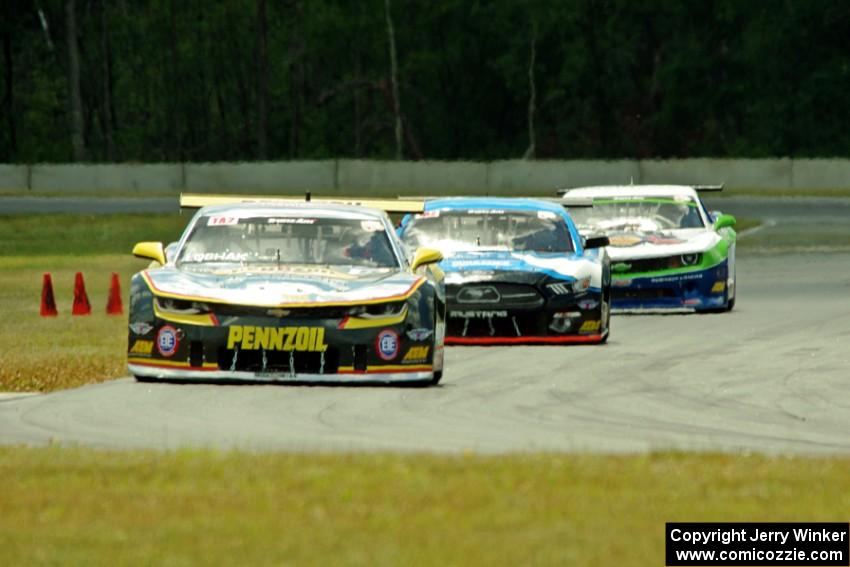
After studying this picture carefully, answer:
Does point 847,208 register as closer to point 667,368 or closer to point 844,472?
point 667,368

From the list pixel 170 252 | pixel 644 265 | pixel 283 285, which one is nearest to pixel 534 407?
pixel 283 285

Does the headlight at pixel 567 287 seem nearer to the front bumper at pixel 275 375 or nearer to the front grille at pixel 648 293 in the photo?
the front bumper at pixel 275 375

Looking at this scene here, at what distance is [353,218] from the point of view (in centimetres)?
1460

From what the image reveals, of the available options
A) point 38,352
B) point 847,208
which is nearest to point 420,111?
point 847,208

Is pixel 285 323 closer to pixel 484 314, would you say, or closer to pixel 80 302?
pixel 484 314

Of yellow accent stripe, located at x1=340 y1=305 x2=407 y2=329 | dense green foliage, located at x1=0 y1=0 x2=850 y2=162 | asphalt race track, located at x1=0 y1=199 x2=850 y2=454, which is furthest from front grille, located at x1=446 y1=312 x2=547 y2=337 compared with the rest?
dense green foliage, located at x1=0 y1=0 x2=850 y2=162

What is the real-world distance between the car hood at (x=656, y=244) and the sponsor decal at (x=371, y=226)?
715 centimetres

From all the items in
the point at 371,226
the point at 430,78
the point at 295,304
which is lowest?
the point at 430,78

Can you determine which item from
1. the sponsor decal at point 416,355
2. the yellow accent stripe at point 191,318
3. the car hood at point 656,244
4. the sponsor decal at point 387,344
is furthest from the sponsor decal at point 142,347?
the car hood at point 656,244

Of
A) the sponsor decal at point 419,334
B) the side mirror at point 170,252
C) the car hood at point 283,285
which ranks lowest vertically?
the sponsor decal at point 419,334

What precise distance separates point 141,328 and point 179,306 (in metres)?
0.31

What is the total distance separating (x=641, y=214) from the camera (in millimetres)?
22359

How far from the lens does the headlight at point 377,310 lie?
13.1 m

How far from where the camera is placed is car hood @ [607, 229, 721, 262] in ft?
70.2
